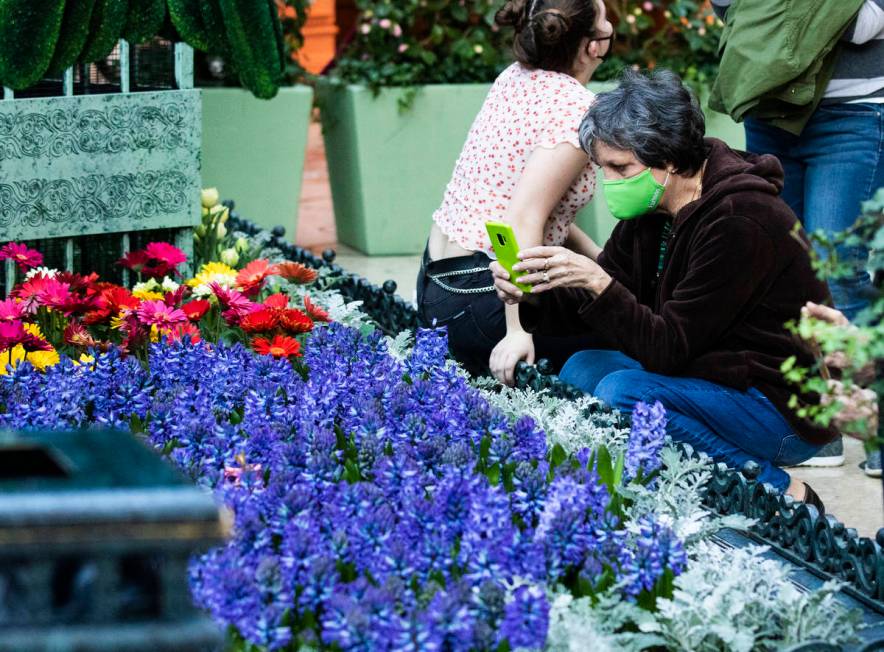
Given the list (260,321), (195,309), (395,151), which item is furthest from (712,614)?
(395,151)

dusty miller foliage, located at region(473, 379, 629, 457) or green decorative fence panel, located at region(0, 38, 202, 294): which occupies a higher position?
green decorative fence panel, located at region(0, 38, 202, 294)

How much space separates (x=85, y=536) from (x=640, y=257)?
2.37 metres

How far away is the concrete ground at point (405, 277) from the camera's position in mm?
3750

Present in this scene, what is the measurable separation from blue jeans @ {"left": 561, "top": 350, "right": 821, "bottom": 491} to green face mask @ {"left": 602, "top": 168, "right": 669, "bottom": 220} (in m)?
0.40

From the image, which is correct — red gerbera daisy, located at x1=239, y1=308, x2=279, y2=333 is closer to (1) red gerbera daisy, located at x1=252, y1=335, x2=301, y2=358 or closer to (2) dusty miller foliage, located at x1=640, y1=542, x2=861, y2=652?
(1) red gerbera daisy, located at x1=252, y1=335, x2=301, y2=358

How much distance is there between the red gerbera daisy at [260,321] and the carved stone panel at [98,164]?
95 centimetres

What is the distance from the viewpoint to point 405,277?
6613 mm

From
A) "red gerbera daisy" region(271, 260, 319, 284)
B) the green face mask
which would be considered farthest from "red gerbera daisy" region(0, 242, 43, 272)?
the green face mask

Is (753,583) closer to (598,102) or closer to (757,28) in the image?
(598,102)

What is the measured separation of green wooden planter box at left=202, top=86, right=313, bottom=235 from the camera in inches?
269

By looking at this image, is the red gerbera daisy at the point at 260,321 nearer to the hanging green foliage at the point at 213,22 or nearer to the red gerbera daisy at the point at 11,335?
the red gerbera daisy at the point at 11,335

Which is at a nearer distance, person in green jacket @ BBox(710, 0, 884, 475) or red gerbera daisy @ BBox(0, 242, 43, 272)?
red gerbera daisy @ BBox(0, 242, 43, 272)

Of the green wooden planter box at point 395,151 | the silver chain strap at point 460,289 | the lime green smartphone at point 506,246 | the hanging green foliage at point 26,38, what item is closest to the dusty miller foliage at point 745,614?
→ the lime green smartphone at point 506,246

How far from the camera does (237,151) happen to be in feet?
22.6
